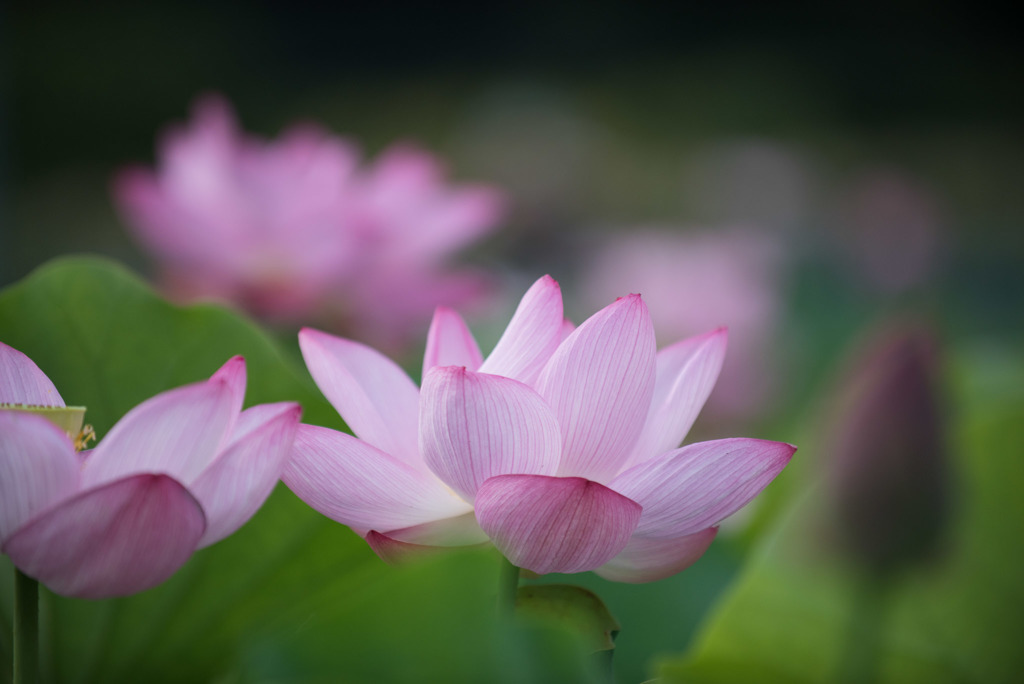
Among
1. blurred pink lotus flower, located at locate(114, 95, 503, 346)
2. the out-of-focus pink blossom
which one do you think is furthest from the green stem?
the out-of-focus pink blossom

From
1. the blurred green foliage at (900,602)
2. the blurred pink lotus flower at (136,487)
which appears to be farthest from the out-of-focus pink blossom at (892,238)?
the blurred pink lotus flower at (136,487)

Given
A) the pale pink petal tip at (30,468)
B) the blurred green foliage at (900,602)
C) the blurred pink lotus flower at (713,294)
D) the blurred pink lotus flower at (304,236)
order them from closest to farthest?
the pale pink petal tip at (30,468) → the blurred green foliage at (900,602) → the blurred pink lotus flower at (304,236) → the blurred pink lotus flower at (713,294)

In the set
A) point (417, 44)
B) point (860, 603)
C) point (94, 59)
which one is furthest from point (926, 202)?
point (94, 59)

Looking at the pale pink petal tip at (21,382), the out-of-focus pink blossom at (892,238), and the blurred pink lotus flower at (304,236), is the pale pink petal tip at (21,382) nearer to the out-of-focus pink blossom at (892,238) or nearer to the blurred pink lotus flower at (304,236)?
the blurred pink lotus flower at (304,236)

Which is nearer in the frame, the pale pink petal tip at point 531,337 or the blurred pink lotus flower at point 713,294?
the pale pink petal tip at point 531,337

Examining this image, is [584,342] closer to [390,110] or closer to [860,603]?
[860,603]

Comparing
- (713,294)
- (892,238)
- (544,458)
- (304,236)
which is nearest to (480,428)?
(544,458)

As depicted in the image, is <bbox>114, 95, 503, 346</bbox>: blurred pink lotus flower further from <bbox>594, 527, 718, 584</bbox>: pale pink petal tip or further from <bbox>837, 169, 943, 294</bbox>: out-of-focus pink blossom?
<bbox>837, 169, 943, 294</bbox>: out-of-focus pink blossom
